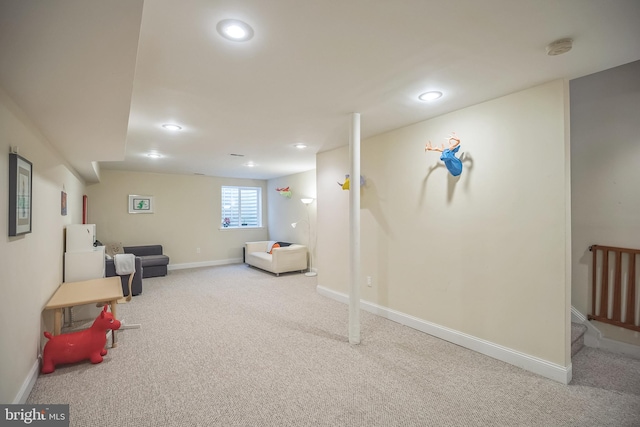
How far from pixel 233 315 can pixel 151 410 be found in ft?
6.11

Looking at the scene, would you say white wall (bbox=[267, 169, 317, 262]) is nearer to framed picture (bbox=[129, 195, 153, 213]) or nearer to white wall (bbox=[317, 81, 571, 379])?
white wall (bbox=[317, 81, 571, 379])

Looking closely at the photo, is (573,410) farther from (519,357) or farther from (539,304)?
(539,304)

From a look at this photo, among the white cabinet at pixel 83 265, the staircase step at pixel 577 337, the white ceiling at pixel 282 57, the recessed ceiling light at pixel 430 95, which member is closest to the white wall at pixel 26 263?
the white ceiling at pixel 282 57

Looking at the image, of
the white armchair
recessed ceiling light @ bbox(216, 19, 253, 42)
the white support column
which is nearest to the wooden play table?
the white support column

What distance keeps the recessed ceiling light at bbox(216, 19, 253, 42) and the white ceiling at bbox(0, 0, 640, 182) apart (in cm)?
4

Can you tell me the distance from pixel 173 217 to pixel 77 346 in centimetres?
503

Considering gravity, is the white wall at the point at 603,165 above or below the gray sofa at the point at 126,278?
above

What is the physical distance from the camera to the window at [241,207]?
26.6ft

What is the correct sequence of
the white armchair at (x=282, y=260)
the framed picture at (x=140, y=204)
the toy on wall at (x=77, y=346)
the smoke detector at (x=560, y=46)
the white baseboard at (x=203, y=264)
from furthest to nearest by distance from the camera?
the white baseboard at (x=203, y=264)
the framed picture at (x=140, y=204)
the white armchair at (x=282, y=260)
the toy on wall at (x=77, y=346)
the smoke detector at (x=560, y=46)

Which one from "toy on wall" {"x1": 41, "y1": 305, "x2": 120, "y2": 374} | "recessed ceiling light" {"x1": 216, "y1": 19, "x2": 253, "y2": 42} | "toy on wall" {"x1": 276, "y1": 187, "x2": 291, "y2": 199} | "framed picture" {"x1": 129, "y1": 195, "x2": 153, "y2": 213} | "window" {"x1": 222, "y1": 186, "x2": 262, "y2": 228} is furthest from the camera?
"window" {"x1": 222, "y1": 186, "x2": 262, "y2": 228}

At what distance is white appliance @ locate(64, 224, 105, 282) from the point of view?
3658 mm

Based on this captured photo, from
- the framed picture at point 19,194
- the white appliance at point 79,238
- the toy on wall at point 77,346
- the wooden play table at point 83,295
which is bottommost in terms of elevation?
the toy on wall at point 77,346

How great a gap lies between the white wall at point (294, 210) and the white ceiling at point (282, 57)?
12.2ft

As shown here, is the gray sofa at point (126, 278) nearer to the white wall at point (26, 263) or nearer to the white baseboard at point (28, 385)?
the white wall at point (26, 263)
